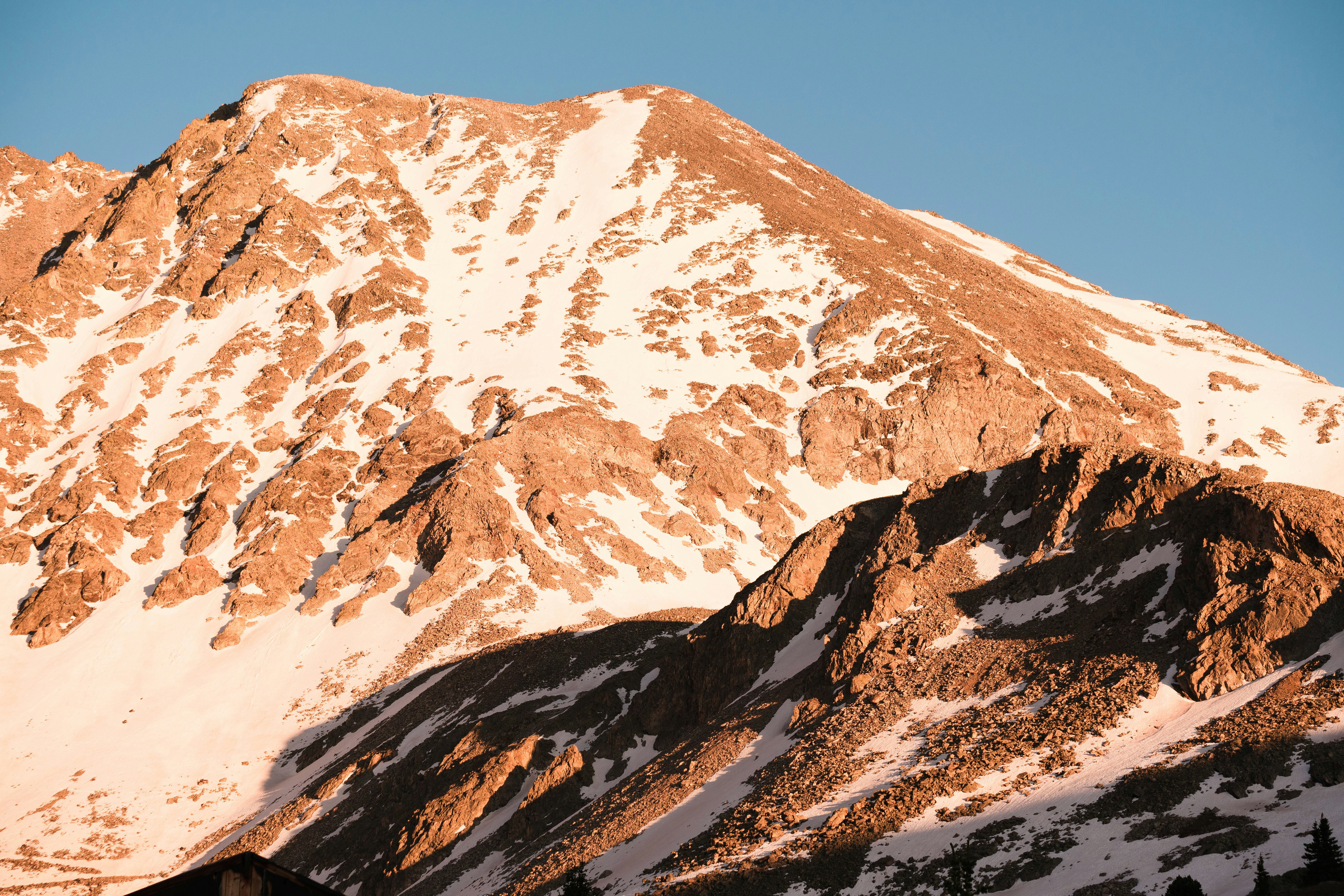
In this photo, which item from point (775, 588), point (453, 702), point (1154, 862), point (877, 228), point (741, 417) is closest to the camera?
point (1154, 862)

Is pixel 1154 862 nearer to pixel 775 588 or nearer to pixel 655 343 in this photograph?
pixel 775 588

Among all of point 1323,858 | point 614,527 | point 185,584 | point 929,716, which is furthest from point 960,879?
point 185,584

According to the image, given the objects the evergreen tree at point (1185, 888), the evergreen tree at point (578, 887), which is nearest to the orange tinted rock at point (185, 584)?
the evergreen tree at point (578, 887)

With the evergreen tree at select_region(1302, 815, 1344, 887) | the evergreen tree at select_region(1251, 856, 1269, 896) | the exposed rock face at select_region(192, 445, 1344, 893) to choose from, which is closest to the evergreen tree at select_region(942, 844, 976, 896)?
the exposed rock face at select_region(192, 445, 1344, 893)

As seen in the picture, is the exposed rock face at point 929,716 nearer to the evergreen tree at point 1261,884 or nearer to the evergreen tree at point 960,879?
the evergreen tree at point 960,879

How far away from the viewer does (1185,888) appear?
20.5m

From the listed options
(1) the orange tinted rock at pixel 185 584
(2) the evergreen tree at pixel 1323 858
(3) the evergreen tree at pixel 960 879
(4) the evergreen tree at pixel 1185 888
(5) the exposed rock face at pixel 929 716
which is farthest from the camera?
(1) the orange tinted rock at pixel 185 584

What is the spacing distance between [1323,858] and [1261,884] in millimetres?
1265

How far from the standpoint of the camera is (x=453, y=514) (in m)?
85.5

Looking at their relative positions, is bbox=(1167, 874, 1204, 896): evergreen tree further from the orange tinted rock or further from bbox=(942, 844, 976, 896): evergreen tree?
the orange tinted rock

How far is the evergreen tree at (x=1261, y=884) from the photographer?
19.4m

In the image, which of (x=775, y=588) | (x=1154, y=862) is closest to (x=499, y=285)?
(x=775, y=588)

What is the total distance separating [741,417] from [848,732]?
235 feet

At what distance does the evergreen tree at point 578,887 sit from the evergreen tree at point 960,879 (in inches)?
364
